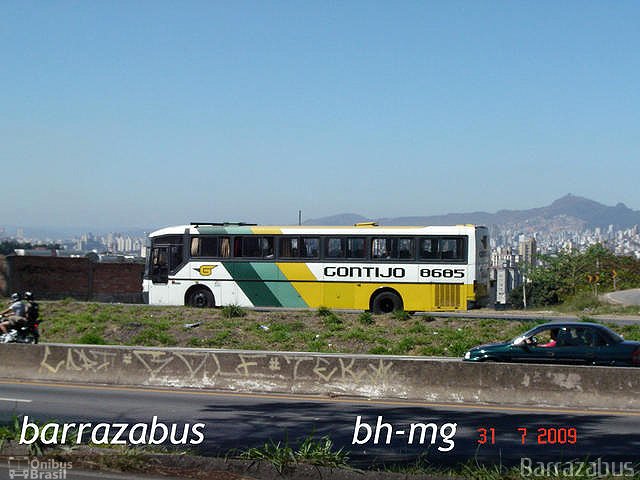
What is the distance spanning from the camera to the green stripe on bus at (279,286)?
3219 cm

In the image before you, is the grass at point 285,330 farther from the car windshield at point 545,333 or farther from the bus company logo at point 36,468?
the bus company logo at point 36,468

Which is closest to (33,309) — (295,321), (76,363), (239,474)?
(76,363)

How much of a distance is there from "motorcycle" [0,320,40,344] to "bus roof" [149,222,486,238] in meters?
12.5

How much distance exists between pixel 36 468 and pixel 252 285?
76.4 ft

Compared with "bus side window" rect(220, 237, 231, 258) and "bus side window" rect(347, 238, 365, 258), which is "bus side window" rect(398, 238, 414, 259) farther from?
"bus side window" rect(220, 237, 231, 258)

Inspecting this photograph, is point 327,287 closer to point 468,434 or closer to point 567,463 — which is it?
point 468,434

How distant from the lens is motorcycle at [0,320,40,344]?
20719 millimetres

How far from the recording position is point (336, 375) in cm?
1603

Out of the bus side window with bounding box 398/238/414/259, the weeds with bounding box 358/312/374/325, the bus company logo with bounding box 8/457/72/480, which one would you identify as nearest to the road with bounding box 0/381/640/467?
the bus company logo with bounding box 8/457/72/480

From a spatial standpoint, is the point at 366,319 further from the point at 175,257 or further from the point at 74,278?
the point at 74,278

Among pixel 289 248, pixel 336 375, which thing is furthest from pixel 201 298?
pixel 336 375

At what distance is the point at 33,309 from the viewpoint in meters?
21.1

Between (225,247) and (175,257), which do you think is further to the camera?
(175,257)

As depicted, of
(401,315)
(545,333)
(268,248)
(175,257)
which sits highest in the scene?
(268,248)
